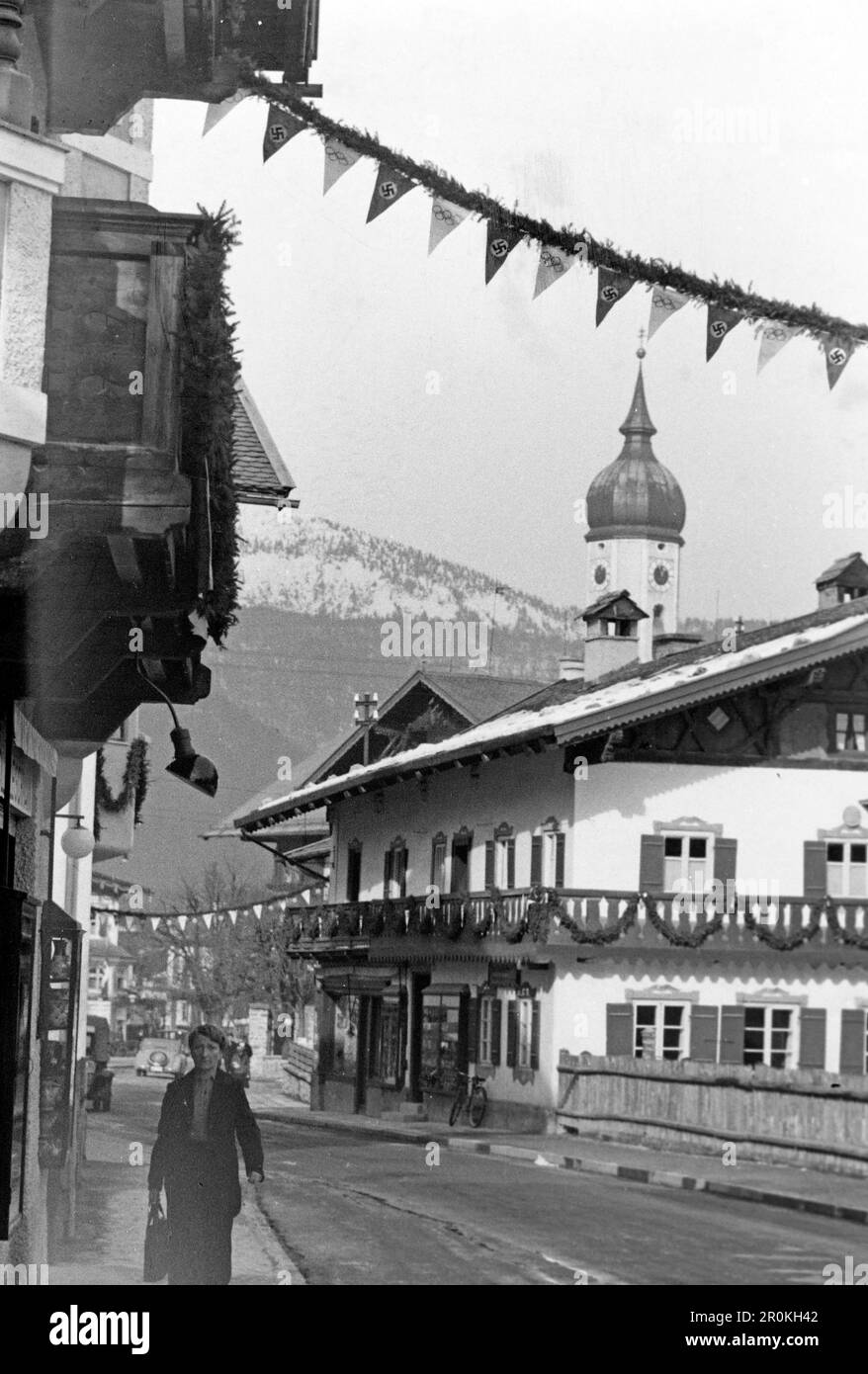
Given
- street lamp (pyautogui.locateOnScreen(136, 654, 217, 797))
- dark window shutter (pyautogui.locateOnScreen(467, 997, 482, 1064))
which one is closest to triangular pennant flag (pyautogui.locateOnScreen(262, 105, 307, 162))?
street lamp (pyautogui.locateOnScreen(136, 654, 217, 797))

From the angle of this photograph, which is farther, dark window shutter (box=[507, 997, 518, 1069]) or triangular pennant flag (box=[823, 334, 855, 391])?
dark window shutter (box=[507, 997, 518, 1069])

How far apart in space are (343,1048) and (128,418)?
31501 millimetres

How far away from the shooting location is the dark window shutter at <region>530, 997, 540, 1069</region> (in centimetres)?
3272

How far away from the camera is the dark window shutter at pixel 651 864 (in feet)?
102

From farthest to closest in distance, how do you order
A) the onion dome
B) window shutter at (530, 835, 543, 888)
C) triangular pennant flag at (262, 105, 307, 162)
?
window shutter at (530, 835, 543, 888) → the onion dome → triangular pennant flag at (262, 105, 307, 162)

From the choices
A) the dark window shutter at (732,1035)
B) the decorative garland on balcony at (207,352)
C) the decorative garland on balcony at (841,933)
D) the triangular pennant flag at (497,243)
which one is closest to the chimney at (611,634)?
the decorative garland on balcony at (841,933)

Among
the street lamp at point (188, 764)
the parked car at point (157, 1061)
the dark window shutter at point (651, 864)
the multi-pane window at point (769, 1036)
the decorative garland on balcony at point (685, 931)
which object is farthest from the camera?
the parked car at point (157, 1061)

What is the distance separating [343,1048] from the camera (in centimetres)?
3988

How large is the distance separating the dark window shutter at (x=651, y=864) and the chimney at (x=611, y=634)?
3.15m

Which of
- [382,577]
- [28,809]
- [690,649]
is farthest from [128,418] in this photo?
[690,649]

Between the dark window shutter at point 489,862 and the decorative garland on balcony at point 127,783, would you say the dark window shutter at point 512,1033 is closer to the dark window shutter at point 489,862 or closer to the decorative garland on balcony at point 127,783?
the dark window shutter at point 489,862

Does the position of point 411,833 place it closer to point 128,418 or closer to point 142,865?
point 128,418

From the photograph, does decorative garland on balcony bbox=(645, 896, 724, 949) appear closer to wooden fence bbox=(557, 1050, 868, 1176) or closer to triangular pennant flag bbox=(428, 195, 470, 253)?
wooden fence bbox=(557, 1050, 868, 1176)

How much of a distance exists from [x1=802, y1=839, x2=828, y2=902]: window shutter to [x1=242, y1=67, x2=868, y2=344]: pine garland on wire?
19075 millimetres
